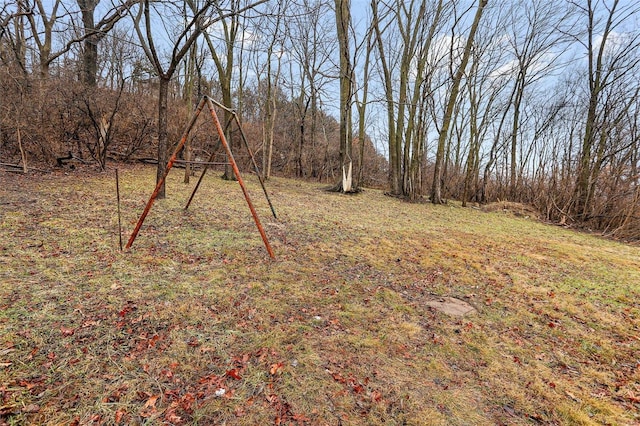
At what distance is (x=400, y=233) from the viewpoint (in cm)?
634

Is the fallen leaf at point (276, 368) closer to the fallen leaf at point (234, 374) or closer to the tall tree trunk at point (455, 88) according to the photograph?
the fallen leaf at point (234, 374)

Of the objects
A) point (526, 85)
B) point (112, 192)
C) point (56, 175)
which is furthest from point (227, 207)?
point (526, 85)

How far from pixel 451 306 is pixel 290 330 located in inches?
77.2

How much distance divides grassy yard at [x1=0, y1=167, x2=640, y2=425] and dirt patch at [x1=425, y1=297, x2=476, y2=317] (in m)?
0.10

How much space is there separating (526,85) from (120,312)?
1687 cm

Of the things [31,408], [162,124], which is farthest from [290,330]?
[162,124]

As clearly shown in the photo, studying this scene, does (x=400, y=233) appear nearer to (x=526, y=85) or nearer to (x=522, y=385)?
(x=522, y=385)

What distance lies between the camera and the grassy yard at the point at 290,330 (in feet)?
6.08

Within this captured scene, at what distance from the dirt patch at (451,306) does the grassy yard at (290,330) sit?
0.10 m

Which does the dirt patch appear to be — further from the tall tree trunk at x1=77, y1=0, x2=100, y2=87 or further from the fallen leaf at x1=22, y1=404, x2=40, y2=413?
the tall tree trunk at x1=77, y1=0, x2=100, y2=87

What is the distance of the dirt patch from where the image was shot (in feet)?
10.7

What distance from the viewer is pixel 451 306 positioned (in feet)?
11.2

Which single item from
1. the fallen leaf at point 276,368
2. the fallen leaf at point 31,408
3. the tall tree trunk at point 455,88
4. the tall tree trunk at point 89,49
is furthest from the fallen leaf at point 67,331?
the tall tree trunk at point 455,88

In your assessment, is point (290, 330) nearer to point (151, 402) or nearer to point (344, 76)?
point (151, 402)
